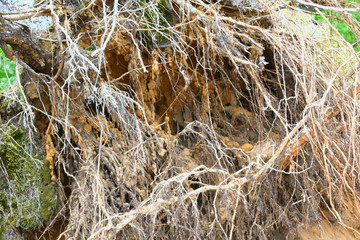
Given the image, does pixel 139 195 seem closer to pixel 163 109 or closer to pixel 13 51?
pixel 163 109

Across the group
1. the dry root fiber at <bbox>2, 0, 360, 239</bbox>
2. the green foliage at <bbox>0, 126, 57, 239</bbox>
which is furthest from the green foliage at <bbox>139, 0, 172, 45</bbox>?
the green foliage at <bbox>0, 126, 57, 239</bbox>

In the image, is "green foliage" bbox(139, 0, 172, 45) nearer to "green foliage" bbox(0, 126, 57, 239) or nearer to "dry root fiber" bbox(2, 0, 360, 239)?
"dry root fiber" bbox(2, 0, 360, 239)

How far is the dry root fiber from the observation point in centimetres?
247

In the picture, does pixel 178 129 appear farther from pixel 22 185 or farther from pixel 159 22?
pixel 22 185

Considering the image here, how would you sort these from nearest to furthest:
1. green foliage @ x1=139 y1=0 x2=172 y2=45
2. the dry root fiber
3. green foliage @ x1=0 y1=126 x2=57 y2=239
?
the dry root fiber
green foliage @ x1=0 y1=126 x2=57 y2=239
green foliage @ x1=139 y1=0 x2=172 y2=45

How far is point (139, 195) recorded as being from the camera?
278 cm

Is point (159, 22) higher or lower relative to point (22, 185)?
higher

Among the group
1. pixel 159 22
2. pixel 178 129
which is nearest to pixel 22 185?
pixel 178 129

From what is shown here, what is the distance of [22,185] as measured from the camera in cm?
291

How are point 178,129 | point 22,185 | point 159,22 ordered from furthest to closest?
point 178,129, point 159,22, point 22,185

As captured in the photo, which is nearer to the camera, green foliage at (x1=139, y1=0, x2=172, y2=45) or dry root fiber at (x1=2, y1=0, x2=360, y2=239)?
dry root fiber at (x1=2, y1=0, x2=360, y2=239)

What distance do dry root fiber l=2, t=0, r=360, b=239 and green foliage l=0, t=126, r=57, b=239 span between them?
0.14 m

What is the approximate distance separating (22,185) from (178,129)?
1533 mm

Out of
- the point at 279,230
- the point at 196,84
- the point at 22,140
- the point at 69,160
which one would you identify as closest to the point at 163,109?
the point at 196,84
